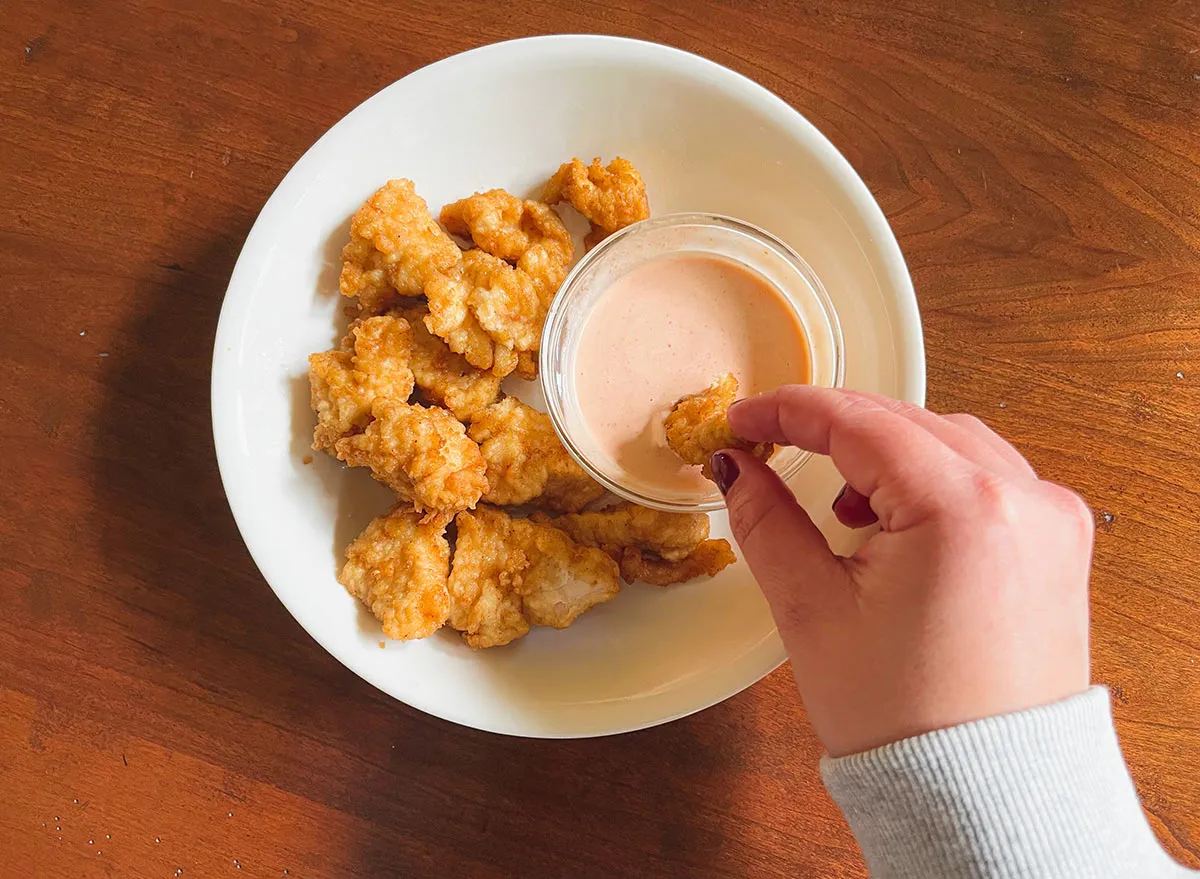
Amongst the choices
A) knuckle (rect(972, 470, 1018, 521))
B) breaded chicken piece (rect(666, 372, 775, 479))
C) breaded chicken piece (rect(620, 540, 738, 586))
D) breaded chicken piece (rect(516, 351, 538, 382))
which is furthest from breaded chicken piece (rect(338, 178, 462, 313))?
knuckle (rect(972, 470, 1018, 521))

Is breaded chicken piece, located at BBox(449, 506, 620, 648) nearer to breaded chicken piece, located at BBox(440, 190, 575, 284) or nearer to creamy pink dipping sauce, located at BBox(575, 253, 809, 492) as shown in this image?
creamy pink dipping sauce, located at BBox(575, 253, 809, 492)

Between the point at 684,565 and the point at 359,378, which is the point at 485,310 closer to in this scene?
the point at 359,378

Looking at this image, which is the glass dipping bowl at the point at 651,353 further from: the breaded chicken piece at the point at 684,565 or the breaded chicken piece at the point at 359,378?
the breaded chicken piece at the point at 359,378

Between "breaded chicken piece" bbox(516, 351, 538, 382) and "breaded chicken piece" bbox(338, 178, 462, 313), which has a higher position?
"breaded chicken piece" bbox(338, 178, 462, 313)

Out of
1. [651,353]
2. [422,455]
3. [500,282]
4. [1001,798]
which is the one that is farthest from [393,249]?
[1001,798]

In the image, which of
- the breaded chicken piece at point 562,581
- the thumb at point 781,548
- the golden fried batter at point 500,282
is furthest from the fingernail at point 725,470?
the golden fried batter at point 500,282

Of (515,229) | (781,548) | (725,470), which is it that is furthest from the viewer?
(515,229)

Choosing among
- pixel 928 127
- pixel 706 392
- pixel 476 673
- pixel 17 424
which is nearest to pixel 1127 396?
pixel 928 127
